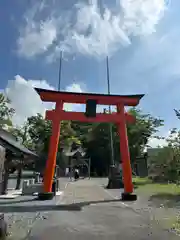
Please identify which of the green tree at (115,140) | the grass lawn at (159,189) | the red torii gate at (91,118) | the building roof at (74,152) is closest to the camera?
the red torii gate at (91,118)

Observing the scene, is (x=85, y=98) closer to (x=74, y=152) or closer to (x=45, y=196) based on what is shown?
(x=45, y=196)

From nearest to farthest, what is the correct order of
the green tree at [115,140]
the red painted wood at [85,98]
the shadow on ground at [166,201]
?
the shadow on ground at [166,201], the red painted wood at [85,98], the green tree at [115,140]

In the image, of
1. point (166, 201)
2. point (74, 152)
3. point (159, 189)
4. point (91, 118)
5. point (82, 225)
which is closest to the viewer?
point (82, 225)

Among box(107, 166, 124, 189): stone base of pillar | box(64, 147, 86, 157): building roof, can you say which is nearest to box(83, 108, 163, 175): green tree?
box(64, 147, 86, 157): building roof

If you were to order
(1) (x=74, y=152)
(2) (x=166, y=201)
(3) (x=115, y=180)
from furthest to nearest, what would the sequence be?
(1) (x=74, y=152), (3) (x=115, y=180), (2) (x=166, y=201)

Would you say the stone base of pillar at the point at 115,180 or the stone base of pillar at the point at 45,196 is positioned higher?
the stone base of pillar at the point at 115,180

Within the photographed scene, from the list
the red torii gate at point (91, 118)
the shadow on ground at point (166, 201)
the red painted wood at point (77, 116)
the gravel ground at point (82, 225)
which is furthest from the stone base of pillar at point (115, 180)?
the gravel ground at point (82, 225)

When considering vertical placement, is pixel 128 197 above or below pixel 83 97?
below

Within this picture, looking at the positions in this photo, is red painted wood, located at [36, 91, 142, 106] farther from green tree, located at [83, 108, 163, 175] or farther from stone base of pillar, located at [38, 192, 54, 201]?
green tree, located at [83, 108, 163, 175]

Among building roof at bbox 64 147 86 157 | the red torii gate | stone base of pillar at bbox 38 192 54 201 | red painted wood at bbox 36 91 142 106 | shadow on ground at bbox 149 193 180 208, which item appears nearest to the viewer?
shadow on ground at bbox 149 193 180 208

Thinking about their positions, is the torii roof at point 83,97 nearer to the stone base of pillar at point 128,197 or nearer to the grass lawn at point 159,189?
the stone base of pillar at point 128,197

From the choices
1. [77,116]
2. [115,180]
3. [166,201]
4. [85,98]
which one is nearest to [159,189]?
[115,180]

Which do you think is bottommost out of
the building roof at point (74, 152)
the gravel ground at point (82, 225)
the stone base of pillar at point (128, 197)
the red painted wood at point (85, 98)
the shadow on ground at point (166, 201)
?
the gravel ground at point (82, 225)

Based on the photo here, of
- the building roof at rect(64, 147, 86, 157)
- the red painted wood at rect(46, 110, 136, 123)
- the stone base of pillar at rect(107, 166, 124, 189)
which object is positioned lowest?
the stone base of pillar at rect(107, 166, 124, 189)
